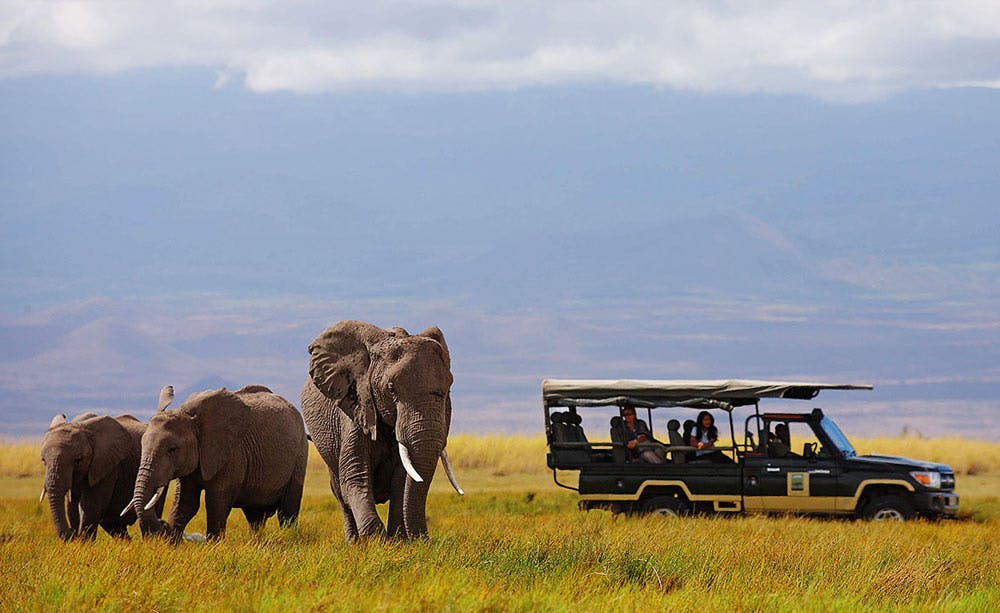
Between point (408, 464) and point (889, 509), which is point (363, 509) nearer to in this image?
point (408, 464)

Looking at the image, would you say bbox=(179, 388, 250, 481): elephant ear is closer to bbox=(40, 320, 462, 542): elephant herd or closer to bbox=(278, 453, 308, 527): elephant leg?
bbox=(40, 320, 462, 542): elephant herd

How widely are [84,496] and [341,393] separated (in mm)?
4814

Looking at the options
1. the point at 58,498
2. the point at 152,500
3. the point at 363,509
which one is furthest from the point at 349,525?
the point at 58,498

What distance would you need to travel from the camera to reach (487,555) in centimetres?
1428

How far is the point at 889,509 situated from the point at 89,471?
1250 cm

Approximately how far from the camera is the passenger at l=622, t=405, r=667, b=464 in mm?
23516

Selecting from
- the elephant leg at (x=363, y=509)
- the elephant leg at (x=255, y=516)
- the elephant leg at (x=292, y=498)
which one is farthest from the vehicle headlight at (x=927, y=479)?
the elephant leg at (x=363, y=509)

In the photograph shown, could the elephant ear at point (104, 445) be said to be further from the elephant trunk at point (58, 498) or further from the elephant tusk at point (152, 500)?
the elephant tusk at point (152, 500)

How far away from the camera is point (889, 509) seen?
23.0m

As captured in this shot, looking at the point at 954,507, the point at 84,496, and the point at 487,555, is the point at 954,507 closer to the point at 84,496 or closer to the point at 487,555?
the point at 487,555

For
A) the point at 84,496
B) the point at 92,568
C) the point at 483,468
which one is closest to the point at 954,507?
the point at 84,496

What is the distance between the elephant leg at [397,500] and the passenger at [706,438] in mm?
8620

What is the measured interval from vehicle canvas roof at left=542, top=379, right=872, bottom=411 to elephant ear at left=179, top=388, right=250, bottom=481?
23.0 ft

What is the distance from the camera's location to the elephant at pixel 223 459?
1681 cm
